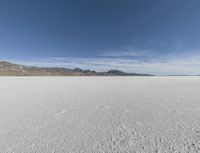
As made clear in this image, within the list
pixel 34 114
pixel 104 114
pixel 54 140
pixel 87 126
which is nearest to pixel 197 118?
pixel 104 114

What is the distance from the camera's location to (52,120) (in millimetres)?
3062

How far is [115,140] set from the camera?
2.19 m

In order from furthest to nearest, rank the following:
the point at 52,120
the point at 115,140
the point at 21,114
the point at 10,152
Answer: the point at 21,114, the point at 52,120, the point at 115,140, the point at 10,152

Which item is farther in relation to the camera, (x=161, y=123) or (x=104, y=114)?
(x=104, y=114)

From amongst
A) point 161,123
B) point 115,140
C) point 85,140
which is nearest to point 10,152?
point 85,140

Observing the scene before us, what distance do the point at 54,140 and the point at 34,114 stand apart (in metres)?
1.58

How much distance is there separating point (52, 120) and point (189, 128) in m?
2.80

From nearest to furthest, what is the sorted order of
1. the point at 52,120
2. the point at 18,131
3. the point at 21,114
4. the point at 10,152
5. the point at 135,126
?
the point at 10,152, the point at 18,131, the point at 135,126, the point at 52,120, the point at 21,114

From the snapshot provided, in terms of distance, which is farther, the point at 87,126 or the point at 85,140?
the point at 87,126

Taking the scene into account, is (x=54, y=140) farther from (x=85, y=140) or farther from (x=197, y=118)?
(x=197, y=118)

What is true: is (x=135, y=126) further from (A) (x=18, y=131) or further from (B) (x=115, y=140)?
(A) (x=18, y=131)

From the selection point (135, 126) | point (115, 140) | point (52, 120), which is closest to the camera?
point (115, 140)

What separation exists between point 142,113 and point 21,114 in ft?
10.1

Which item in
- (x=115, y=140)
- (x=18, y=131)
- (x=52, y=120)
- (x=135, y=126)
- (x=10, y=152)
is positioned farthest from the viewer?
(x=52, y=120)
